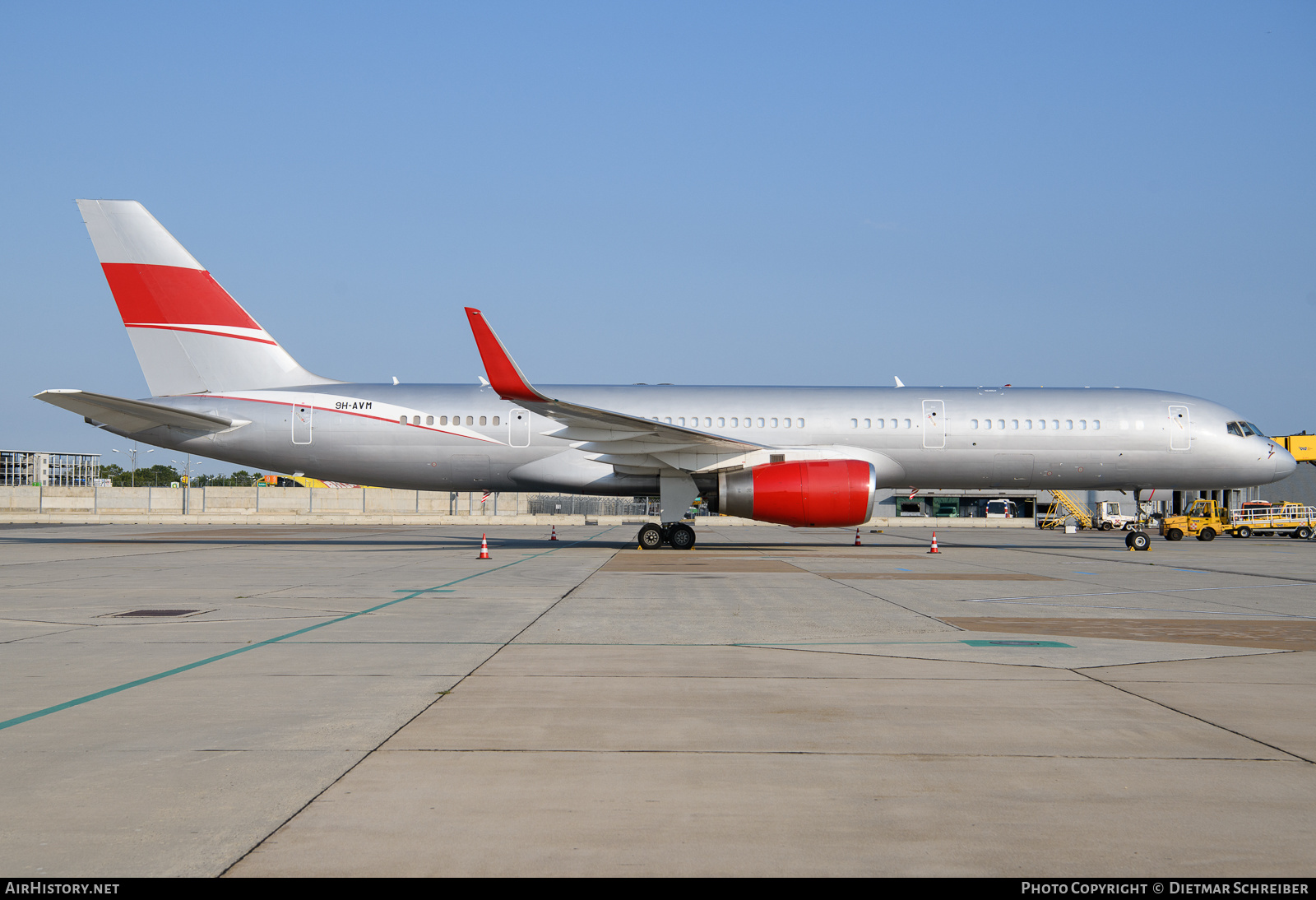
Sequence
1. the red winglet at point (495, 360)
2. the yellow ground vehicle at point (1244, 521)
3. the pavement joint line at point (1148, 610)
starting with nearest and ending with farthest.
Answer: the pavement joint line at point (1148, 610)
the red winglet at point (495, 360)
the yellow ground vehicle at point (1244, 521)

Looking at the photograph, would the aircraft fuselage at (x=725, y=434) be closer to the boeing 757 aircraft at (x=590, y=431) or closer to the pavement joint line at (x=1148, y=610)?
the boeing 757 aircraft at (x=590, y=431)

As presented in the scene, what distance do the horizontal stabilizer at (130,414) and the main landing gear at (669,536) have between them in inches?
385

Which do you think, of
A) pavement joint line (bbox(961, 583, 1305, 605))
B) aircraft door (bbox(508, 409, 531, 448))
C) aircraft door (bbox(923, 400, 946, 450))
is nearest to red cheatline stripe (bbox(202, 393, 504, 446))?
aircraft door (bbox(508, 409, 531, 448))

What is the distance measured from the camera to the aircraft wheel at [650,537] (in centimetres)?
2184

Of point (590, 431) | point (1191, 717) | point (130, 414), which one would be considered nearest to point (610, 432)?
point (590, 431)

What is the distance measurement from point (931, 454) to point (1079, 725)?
18.0 meters

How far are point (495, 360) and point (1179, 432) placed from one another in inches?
652

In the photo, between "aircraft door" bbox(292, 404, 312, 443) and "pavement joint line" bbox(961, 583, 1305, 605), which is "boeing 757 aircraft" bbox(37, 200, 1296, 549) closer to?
"aircraft door" bbox(292, 404, 312, 443)

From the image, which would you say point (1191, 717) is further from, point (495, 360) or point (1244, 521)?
point (1244, 521)

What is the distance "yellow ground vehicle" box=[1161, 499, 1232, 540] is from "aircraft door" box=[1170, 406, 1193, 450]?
10.8m

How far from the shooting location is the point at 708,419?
22.5m

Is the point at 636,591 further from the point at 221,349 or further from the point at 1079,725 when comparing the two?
the point at 221,349

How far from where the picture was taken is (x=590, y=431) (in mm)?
20688

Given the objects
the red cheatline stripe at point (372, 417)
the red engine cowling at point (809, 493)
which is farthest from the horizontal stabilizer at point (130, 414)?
the red engine cowling at point (809, 493)
